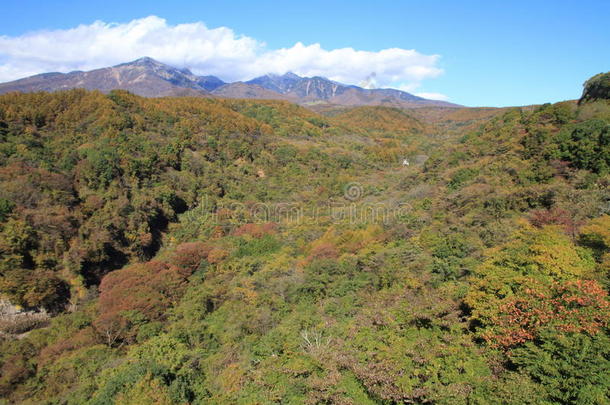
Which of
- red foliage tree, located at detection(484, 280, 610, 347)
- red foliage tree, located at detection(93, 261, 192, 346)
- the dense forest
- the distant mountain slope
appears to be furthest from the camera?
the distant mountain slope

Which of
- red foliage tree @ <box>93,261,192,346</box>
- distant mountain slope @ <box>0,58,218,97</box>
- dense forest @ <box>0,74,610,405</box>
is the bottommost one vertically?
red foliage tree @ <box>93,261,192,346</box>

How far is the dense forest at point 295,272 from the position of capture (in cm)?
929

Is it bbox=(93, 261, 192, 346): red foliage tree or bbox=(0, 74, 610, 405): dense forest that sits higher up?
bbox=(0, 74, 610, 405): dense forest

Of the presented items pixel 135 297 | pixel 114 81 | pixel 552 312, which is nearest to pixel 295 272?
pixel 135 297

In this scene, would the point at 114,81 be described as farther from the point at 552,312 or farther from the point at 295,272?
the point at 552,312

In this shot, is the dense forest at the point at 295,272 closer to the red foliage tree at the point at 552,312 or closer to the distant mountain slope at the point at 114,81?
the red foliage tree at the point at 552,312

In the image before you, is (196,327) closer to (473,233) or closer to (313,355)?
(313,355)

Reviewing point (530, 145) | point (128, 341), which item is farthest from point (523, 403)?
point (530, 145)

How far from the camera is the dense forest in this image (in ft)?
30.5

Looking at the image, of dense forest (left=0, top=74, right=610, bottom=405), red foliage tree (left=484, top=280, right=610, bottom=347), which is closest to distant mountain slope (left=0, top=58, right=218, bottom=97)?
dense forest (left=0, top=74, right=610, bottom=405)

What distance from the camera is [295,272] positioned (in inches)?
926

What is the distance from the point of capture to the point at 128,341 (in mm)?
19297

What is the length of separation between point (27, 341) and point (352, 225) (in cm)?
2359

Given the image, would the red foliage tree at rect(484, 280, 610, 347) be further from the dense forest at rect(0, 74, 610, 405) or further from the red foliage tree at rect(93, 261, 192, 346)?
the red foliage tree at rect(93, 261, 192, 346)
